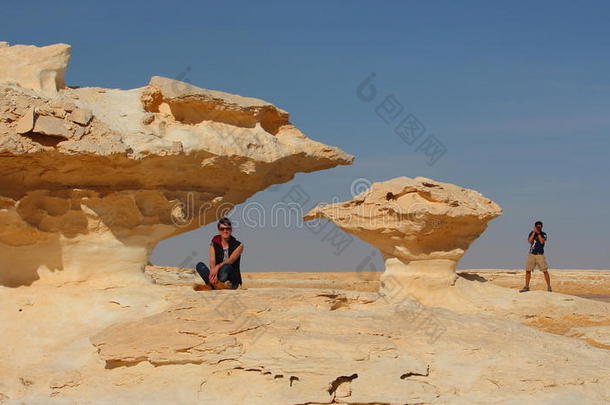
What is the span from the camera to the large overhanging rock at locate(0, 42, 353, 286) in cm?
734

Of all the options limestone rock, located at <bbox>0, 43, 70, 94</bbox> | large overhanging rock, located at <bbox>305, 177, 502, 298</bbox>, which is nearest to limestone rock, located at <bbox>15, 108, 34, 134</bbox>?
limestone rock, located at <bbox>0, 43, 70, 94</bbox>

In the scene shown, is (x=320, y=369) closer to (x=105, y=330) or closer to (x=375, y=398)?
(x=375, y=398)

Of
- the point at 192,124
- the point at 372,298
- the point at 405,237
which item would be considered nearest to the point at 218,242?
the point at 192,124

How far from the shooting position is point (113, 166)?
767 centimetres

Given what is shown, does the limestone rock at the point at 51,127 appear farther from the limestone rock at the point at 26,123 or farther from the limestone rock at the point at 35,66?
the limestone rock at the point at 35,66

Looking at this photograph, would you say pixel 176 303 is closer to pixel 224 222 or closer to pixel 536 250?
pixel 224 222

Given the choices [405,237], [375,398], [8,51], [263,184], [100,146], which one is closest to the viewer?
[375,398]

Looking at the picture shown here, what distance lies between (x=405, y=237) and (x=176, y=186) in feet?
19.7

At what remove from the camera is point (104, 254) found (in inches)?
315

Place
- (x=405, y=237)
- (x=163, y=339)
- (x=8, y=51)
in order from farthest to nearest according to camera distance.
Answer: (x=405, y=237) → (x=8, y=51) → (x=163, y=339)

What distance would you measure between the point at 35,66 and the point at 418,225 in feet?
24.5

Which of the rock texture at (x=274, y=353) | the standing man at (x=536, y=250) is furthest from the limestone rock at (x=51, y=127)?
the standing man at (x=536, y=250)

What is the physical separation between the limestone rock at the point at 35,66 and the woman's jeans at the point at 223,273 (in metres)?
2.55

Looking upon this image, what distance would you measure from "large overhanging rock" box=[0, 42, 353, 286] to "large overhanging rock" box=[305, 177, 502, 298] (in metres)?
4.83
